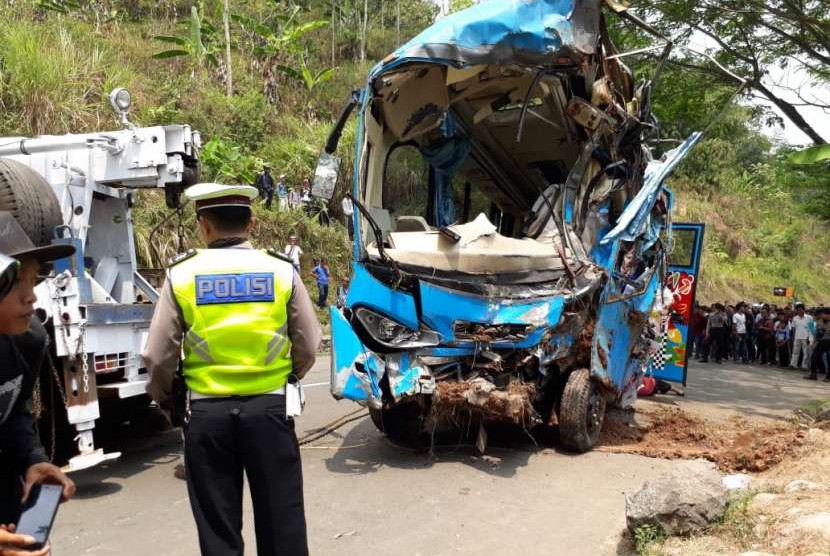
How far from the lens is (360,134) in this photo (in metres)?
6.24

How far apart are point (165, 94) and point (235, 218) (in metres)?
17.9

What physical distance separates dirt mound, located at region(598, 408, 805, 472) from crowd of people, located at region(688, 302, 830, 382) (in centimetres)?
979

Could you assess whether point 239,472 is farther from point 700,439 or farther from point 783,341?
point 783,341

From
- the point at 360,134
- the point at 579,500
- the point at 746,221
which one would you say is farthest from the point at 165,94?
the point at 746,221

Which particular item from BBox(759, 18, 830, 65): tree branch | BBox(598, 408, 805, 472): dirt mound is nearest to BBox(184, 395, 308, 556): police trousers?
BBox(598, 408, 805, 472): dirt mound

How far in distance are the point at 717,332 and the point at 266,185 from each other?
1134cm

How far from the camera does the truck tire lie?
576cm

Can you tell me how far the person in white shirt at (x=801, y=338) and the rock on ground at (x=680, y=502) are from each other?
14660 mm

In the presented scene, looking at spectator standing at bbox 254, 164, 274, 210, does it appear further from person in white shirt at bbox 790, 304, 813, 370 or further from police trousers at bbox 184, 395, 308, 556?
police trousers at bbox 184, 395, 308, 556

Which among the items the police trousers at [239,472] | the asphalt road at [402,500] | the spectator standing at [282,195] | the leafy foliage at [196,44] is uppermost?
the leafy foliage at [196,44]

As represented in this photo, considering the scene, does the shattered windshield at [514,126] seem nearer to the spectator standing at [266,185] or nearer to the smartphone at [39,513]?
the smartphone at [39,513]

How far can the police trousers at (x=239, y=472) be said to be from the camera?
278 centimetres

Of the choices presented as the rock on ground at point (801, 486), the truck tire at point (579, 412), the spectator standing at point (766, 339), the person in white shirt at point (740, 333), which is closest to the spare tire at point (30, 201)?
the truck tire at point (579, 412)

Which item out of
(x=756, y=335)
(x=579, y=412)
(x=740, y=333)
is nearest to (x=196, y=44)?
(x=740, y=333)
